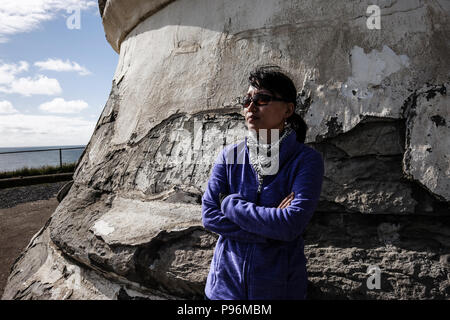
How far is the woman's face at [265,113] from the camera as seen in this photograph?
120cm

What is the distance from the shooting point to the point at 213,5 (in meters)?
1.97

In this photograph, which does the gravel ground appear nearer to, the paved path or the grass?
the paved path

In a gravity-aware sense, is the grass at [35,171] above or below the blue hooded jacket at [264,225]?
below

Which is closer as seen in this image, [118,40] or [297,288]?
[297,288]

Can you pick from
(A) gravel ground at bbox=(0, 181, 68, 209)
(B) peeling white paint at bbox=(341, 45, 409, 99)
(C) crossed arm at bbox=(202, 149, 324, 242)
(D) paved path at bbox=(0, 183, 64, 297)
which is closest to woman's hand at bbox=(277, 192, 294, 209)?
(C) crossed arm at bbox=(202, 149, 324, 242)

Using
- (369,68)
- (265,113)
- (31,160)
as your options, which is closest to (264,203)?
(265,113)

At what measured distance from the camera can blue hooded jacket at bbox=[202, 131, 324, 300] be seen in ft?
3.54

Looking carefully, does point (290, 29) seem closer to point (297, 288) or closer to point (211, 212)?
point (211, 212)

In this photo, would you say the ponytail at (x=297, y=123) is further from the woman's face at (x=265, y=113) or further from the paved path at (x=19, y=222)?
the paved path at (x=19, y=222)

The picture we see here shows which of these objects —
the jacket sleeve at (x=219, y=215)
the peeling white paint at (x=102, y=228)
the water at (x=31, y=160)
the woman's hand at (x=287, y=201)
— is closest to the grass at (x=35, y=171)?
the water at (x=31, y=160)

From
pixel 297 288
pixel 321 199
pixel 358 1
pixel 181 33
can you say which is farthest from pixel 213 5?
pixel 297 288

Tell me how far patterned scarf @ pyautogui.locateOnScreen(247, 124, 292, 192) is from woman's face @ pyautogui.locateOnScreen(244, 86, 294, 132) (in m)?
0.04

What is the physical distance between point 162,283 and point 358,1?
1.61m
